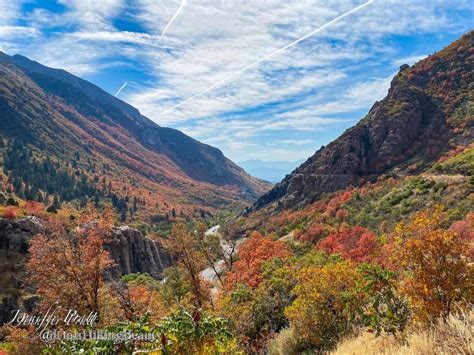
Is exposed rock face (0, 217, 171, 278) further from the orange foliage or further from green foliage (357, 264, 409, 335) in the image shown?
the orange foliage

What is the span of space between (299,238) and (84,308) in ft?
207

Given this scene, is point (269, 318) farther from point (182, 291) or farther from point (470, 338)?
point (182, 291)

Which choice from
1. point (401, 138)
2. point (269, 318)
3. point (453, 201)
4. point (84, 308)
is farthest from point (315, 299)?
point (401, 138)

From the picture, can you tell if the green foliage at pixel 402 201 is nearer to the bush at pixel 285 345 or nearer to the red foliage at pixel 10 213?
the bush at pixel 285 345

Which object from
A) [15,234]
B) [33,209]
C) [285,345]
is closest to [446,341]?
[285,345]

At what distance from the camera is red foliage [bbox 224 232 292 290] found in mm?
42344

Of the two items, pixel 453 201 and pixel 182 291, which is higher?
pixel 453 201

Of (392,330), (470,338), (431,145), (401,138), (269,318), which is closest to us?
(470,338)

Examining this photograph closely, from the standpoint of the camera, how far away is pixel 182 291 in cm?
4856

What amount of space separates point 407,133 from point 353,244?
73122 millimetres

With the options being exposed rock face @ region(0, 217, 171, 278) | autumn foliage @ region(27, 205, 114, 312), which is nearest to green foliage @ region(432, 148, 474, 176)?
exposed rock face @ region(0, 217, 171, 278)

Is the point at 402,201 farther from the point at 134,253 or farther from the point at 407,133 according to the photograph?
the point at 134,253

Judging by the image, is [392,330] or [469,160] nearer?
[392,330]

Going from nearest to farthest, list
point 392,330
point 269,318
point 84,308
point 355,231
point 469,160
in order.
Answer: point 392,330 → point 84,308 → point 269,318 → point 355,231 → point 469,160
